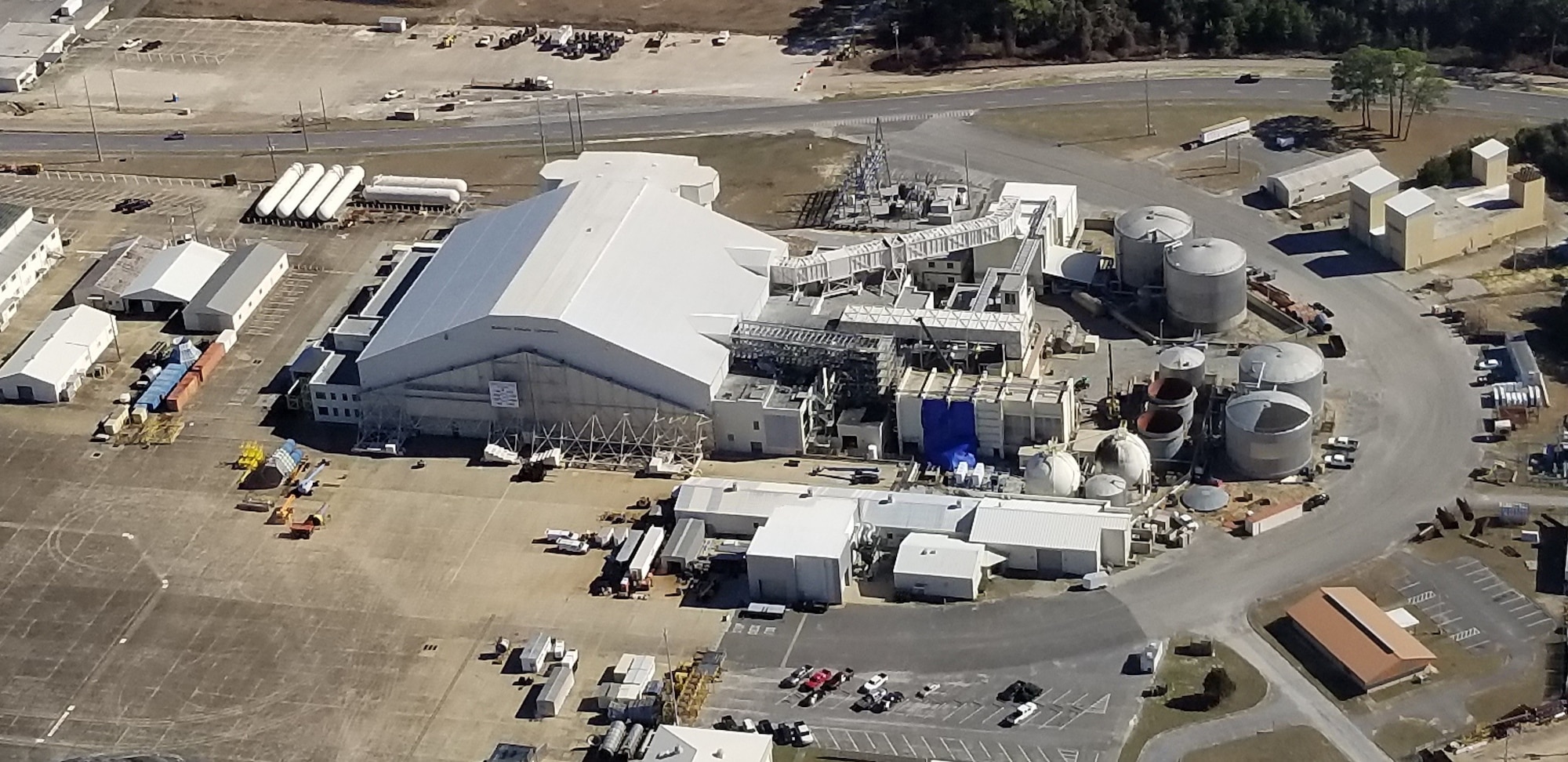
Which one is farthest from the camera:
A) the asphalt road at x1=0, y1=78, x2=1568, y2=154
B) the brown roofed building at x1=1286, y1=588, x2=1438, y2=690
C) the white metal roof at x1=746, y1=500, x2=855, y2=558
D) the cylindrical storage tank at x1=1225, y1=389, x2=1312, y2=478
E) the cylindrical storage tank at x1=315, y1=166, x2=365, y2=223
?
the asphalt road at x1=0, y1=78, x2=1568, y2=154

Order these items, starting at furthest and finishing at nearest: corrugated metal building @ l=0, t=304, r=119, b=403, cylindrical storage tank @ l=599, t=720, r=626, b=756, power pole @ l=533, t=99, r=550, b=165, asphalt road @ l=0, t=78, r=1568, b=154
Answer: asphalt road @ l=0, t=78, r=1568, b=154 → power pole @ l=533, t=99, r=550, b=165 → corrugated metal building @ l=0, t=304, r=119, b=403 → cylindrical storage tank @ l=599, t=720, r=626, b=756

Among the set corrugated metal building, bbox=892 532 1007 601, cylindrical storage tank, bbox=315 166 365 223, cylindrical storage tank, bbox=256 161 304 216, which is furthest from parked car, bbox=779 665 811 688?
cylindrical storage tank, bbox=256 161 304 216

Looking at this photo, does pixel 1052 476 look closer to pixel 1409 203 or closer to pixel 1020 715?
pixel 1020 715

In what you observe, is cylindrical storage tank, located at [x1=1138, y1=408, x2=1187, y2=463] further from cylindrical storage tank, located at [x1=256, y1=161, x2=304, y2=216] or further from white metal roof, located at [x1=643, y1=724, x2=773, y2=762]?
cylindrical storage tank, located at [x1=256, y1=161, x2=304, y2=216]

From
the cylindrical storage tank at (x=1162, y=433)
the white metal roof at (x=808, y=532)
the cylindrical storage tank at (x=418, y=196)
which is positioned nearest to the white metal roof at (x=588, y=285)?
the white metal roof at (x=808, y=532)

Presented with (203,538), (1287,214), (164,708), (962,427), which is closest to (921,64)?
(1287,214)

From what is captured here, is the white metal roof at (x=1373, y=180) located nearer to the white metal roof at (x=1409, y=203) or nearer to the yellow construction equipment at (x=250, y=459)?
the white metal roof at (x=1409, y=203)

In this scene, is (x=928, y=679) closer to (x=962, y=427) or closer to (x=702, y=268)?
(x=962, y=427)
